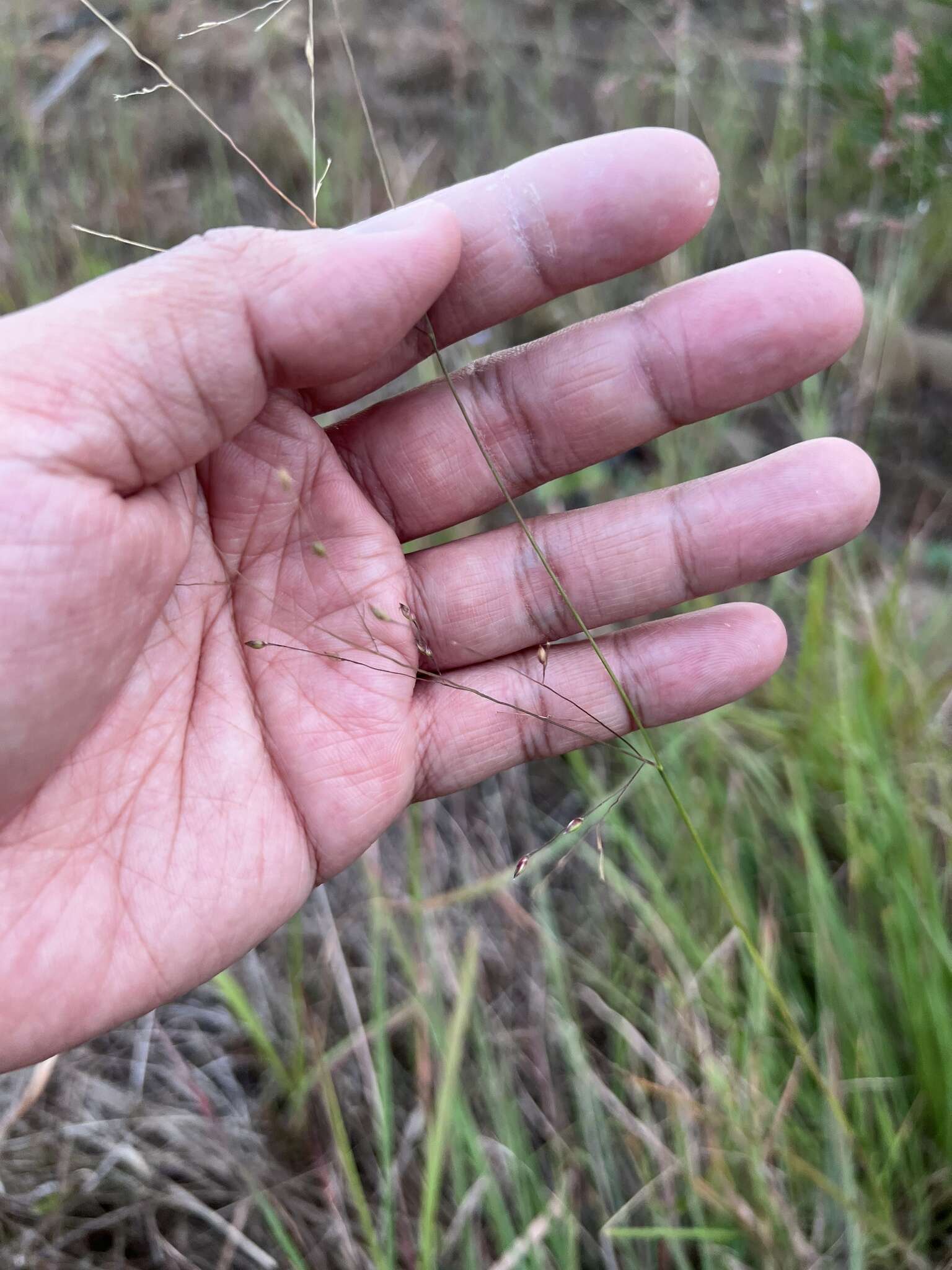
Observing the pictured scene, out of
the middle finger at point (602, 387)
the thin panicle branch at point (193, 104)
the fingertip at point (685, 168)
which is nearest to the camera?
the thin panicle branch at point (193, 104)

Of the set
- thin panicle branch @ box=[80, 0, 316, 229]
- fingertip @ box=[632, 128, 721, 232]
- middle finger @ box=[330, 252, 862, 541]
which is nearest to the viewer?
thin panicle branch @ box=[80, 0, 316, 229]

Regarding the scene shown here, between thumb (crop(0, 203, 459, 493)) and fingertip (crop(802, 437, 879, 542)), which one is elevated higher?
thumb (crop(0, 203, 459, 493))

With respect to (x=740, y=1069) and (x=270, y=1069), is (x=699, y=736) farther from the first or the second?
(x=270, y=1069)

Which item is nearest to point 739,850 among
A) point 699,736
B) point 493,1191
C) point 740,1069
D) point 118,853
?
point 699,736

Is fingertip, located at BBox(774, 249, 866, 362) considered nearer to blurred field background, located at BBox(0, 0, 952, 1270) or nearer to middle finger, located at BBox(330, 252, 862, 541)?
middle finger, located at BBox(330, 252, 862, 541)

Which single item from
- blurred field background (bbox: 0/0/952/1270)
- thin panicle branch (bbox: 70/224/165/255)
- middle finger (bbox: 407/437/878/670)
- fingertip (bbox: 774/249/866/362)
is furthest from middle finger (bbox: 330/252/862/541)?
blurred field background (bbox: 0/0/952/1270)

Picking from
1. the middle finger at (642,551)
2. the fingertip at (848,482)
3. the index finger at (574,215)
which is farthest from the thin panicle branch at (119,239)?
the fingertip at (848,482)

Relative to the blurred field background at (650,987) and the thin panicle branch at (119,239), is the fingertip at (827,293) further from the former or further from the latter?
the thin panicle branch at (119,239)

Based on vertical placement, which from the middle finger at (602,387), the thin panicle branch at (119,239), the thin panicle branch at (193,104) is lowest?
the middle finger at (602,387)
